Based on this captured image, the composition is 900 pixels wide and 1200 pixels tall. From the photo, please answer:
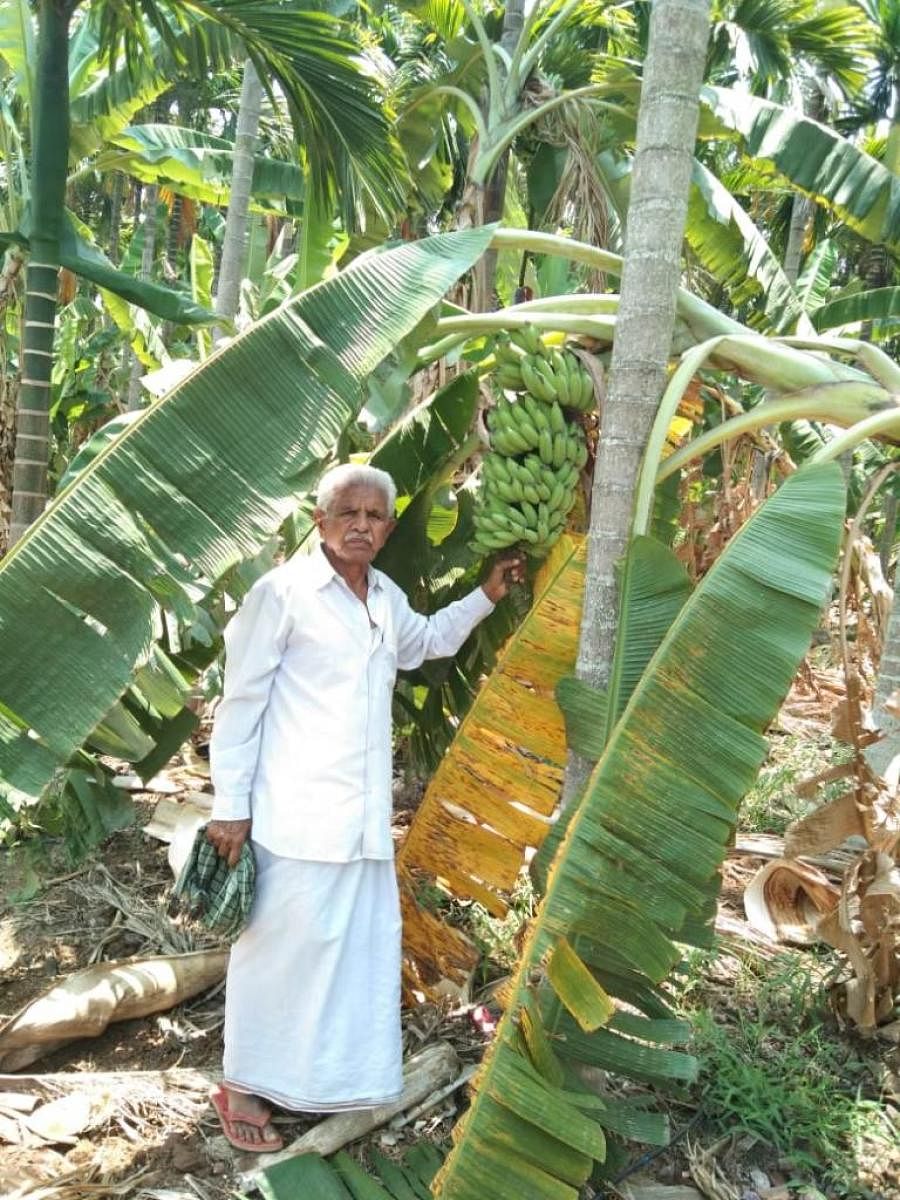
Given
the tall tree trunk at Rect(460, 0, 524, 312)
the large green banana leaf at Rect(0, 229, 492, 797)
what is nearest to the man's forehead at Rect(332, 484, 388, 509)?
the large green banana leaf at Rect(0, 229, 492, 797)

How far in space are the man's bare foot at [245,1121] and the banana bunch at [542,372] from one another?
2263mm

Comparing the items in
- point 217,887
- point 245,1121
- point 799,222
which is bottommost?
point 245,1121

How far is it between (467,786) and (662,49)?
216 centimetres

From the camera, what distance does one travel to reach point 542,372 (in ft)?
8.97

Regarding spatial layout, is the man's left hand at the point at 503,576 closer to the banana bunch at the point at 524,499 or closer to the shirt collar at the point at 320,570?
the banana bunch at the point at 524,499

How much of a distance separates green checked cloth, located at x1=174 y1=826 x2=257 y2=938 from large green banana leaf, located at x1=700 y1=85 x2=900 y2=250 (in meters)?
6.41

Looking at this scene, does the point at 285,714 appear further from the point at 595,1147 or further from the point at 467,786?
the point at 595,1147

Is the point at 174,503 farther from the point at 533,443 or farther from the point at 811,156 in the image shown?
the point at 811,156

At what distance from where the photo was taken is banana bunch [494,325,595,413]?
274cm

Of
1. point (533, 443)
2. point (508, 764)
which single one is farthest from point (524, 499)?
point (508, 764)

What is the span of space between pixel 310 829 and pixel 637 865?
1.00 metres

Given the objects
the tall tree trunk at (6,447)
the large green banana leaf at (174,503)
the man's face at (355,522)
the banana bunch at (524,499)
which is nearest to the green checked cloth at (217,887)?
the large green banana leaf at (174,503)

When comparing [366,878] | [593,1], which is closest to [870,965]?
[366,878]

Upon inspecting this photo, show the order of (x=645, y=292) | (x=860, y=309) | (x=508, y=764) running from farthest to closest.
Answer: (x=860, y=309)
(x=508, y=764)
(x=645, y=292)
